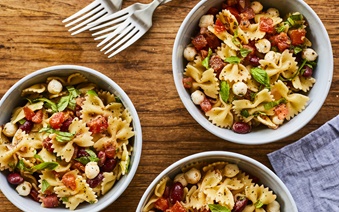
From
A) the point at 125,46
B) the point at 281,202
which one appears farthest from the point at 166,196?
the point at 125,46

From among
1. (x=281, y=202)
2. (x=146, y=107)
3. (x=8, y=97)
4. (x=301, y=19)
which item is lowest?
(x=281, y=202)

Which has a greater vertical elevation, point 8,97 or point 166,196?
point 8,97

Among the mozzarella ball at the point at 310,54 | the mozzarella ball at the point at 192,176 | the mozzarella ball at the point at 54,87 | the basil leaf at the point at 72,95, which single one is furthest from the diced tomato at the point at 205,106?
the mozzarella ball at the point at 54,87

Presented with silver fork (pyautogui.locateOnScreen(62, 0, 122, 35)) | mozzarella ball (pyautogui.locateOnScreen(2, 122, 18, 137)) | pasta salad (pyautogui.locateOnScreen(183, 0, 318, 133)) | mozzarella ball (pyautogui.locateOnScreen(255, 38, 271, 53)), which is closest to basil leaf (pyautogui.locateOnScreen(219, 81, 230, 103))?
pasta salad (pyautogui.locateOnScreen(183, 0, 318, 133))

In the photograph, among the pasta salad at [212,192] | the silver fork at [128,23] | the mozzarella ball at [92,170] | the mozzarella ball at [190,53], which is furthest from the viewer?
the silver fork at [128,23]

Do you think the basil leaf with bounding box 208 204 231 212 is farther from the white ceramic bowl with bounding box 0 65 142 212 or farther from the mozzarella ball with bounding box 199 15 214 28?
the mozzarella ball with bounding box 199 15 214 28

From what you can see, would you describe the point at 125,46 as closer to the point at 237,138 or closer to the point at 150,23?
the point at 150,23

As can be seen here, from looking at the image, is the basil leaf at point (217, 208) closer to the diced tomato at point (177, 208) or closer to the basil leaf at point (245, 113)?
the diced tomato at point (177, 208)
